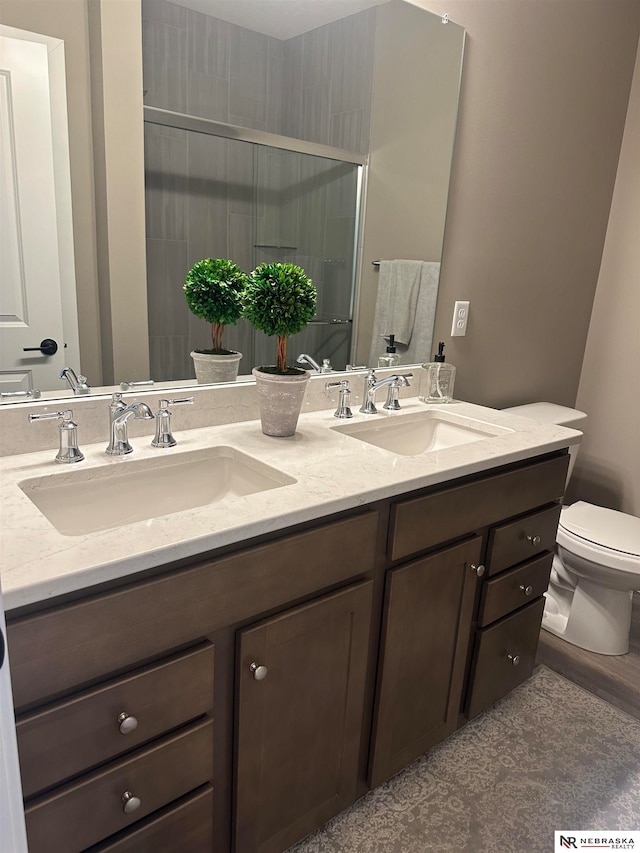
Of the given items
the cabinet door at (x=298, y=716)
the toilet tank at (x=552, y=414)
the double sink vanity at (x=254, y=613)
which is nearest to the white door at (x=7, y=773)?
the double sink vanity at (x=254, y=613)

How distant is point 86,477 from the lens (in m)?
1.25

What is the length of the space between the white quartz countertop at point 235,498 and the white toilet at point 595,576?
1.79 feet

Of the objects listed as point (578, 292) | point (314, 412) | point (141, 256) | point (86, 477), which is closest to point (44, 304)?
point (141, 256)

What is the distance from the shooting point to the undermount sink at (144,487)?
123cm

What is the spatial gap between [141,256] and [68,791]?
41.5 inches

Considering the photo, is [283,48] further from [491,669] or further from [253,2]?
[491,669]

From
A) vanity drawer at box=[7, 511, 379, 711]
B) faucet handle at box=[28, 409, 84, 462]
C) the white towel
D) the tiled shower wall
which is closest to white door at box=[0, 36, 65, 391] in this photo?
faucet handle at box=[28, 409, 84, 462]

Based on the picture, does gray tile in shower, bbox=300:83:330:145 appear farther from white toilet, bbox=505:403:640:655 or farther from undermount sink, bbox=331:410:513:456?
white toilet, bbox=505:403:640:655

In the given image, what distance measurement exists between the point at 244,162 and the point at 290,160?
0.15 m

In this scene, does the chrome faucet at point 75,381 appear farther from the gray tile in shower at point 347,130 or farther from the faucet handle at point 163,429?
the gray tile in shower at point 347,130

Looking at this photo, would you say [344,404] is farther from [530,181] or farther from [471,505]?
[530,181]

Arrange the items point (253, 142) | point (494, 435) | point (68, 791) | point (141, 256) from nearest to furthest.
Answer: point (68, 791) → point (141, 256) → point (253, 142) → point (494, 435)

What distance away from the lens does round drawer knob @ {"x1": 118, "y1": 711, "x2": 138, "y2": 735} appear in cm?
96

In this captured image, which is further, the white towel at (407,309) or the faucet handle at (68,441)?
the white towel at (407,309)
